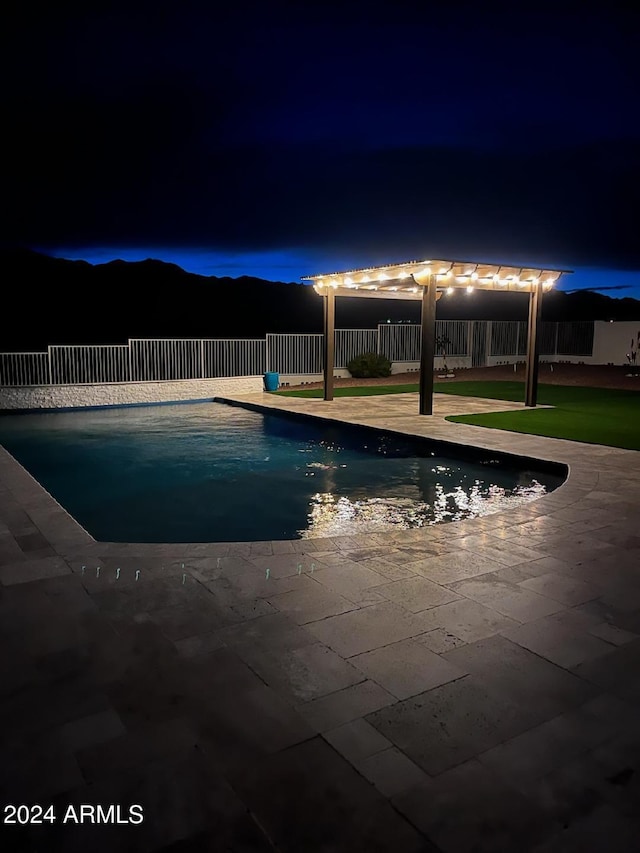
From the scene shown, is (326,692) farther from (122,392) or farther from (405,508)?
(122,392)

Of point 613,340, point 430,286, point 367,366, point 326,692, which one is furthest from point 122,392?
point 613,340

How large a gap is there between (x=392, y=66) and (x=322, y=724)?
57.1ft

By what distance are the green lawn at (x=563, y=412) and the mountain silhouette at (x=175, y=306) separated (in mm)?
22868

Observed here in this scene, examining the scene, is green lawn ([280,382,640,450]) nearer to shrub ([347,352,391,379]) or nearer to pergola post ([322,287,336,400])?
pergola post ([322,287,336,400])

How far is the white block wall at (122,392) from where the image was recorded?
14.4 meters

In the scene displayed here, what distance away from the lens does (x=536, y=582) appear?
12.2ft

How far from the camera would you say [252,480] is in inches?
304

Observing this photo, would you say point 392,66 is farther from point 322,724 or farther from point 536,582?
point 322,724

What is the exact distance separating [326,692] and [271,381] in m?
15.2

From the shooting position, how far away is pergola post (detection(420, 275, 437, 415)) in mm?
11172

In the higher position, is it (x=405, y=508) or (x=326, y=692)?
(x=326, y=692)

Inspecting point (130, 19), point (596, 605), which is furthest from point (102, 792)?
point (130, 19)

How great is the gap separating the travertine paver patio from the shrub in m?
15.5

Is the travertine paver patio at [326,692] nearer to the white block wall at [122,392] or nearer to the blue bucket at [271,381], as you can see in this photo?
the white block wall at [122,392]
